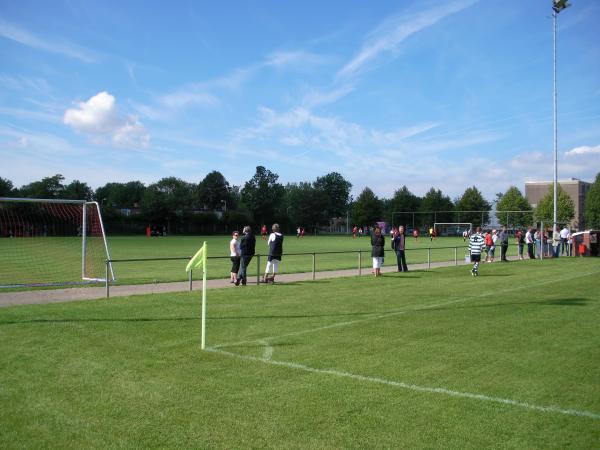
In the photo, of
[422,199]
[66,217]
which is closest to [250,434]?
[66,217]

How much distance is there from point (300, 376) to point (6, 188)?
3296 inches

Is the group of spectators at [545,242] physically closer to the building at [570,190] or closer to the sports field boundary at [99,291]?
the sports field boundary at [99,291]

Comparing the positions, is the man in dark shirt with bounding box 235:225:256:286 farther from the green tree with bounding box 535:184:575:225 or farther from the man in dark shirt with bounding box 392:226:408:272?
the green tree with bounding box 535:184:575:225

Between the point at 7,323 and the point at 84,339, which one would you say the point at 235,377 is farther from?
the point at 7,323

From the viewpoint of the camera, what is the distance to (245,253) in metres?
16.9

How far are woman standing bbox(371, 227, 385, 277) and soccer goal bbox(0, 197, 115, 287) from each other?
929 centimetres

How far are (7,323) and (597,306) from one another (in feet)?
41.7

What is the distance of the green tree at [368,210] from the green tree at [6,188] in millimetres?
63241

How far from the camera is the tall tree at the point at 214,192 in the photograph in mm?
122312

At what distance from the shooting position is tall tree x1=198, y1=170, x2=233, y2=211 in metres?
122

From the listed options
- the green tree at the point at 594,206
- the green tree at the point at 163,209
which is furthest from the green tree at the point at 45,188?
the green tree at the point at 594,206

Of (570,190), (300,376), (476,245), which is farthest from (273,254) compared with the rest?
(570,190)

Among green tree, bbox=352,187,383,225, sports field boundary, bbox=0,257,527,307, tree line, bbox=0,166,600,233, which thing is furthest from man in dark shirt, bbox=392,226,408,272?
green tree, bbox=352,187,383,225

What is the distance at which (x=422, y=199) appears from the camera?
103 metres
